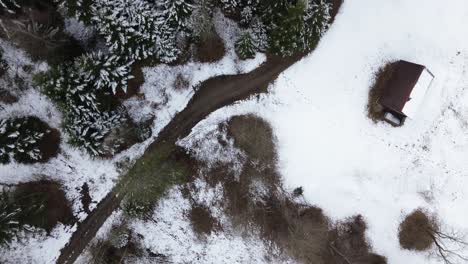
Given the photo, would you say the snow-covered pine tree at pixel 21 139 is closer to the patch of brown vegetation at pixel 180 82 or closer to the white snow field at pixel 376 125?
the patch of brown vegetation at pixel 180 82

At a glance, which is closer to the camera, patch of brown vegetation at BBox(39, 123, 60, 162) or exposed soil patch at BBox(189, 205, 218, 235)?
patch of brown vegetation at BBox(39, 123, 60, 162)

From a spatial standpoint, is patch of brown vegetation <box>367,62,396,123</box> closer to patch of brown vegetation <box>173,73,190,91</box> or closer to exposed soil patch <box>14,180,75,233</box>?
patch of brown vegetation <box>173,73,190,91</box>

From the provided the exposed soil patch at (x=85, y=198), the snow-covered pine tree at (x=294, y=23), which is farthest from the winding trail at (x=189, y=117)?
the snow-covered pine tree at (x=294, y=23)

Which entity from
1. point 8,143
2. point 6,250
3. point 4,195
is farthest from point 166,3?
point 6,250

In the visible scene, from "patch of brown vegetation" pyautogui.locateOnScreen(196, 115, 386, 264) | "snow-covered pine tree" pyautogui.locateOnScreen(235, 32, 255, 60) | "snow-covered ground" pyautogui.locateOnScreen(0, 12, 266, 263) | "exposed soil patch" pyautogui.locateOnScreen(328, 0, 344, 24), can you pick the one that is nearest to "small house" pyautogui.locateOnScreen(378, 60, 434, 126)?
"exposed soil patch" pyautogui.locateOnScreen(328, 0, 344, 24)

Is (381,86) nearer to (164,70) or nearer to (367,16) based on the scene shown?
(367,16)

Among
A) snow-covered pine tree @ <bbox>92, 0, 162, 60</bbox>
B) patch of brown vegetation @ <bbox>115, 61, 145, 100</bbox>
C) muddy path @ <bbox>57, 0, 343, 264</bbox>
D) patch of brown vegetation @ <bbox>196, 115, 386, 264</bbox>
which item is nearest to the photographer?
snow-covered pine tree @ <bbox>92, 0, 162, 60</bbox>

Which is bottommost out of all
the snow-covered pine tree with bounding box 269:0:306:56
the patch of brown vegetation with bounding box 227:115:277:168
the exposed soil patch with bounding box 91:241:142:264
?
the exposed soil patch with bounding box 91:241:142:264
